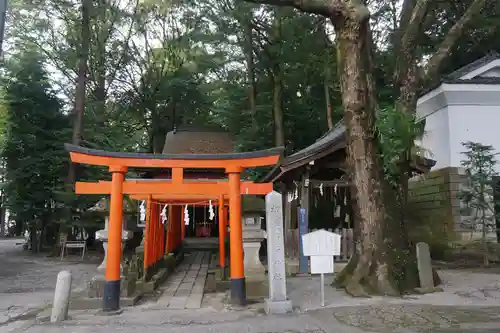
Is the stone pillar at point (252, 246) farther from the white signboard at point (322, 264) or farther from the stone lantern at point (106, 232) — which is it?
the stone lantern at point (106, 232)

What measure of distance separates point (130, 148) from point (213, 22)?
9340 mm

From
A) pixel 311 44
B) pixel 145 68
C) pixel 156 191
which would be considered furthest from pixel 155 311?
pixel 145 68

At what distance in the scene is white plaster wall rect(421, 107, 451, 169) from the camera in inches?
557

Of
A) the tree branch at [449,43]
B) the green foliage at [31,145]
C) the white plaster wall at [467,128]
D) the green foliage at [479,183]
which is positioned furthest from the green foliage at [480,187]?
the green foliage at [31,145]

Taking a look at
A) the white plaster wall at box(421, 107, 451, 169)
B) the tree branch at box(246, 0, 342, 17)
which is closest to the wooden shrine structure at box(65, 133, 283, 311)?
the tree branch at box(246, 0, 342, 17)

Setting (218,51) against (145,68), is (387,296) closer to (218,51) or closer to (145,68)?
(218,51)

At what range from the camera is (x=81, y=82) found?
19.9 metres

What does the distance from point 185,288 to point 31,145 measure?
14.1m

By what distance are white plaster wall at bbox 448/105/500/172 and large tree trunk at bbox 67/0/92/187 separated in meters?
15.6

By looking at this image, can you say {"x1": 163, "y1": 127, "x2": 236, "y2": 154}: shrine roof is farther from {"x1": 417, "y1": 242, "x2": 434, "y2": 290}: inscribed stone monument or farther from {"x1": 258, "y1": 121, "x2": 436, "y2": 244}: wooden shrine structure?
{"x1": 417, "y1": 242, "x2": 434, "y2": 290}: inscribed stone monument

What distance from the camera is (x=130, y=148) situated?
25938mm

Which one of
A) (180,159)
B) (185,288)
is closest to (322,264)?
(180,159)

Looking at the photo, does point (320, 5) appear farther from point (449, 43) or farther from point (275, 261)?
point (275, 261)

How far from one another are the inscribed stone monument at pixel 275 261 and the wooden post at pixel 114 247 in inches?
110
